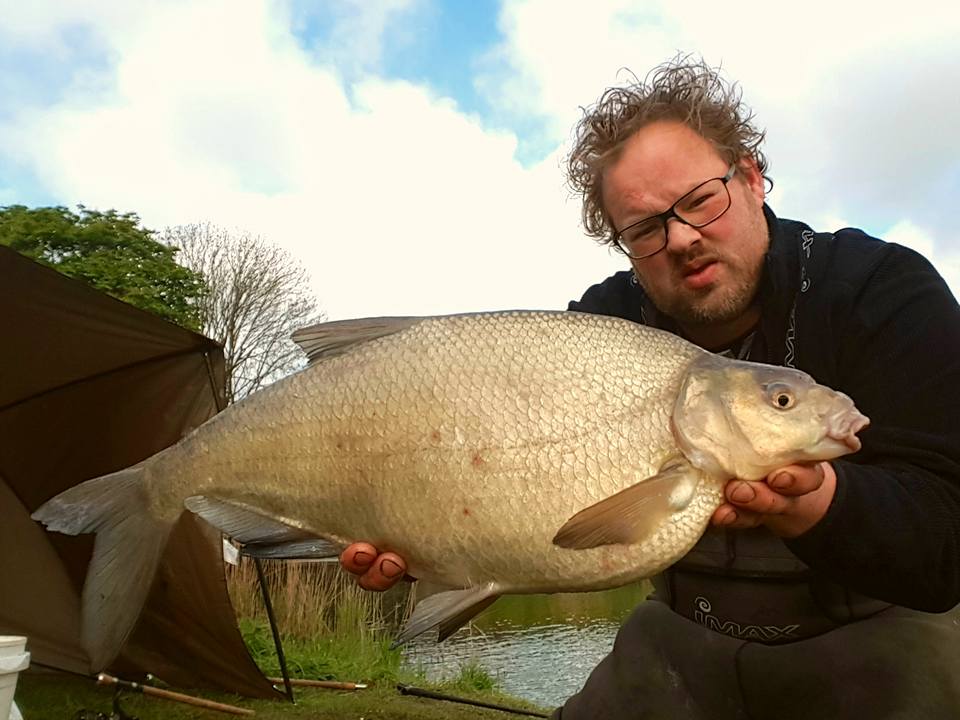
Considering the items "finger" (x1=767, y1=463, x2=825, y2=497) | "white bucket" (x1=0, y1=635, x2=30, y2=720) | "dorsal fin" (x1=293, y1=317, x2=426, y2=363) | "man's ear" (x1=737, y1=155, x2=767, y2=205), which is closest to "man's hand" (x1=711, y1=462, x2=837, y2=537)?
"finger" (x1=767, y1=463, x2=825, y2=497)

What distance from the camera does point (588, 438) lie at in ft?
5.48

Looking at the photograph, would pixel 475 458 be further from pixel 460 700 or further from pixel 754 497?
pixel 460 700

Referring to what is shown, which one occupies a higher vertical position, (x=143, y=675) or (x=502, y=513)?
(x=502, y=513)

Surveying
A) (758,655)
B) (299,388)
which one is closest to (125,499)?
(299,388)

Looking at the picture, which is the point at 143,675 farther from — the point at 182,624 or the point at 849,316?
the point at 849,316

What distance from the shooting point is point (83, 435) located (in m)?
4.10

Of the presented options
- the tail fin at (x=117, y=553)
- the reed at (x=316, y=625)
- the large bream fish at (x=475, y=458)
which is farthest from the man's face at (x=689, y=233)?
the reed at (x=316, y=625)

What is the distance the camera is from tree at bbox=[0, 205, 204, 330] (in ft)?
62.2

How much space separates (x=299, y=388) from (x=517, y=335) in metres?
0.52

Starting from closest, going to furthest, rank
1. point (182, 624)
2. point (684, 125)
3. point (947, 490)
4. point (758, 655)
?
point (947, 490) → point (758, 655) → point (684, 125) → point (182, 624)

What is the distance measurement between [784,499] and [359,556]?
91 cm

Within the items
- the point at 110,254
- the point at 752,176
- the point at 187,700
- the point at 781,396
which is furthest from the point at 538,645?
the point at 110,254

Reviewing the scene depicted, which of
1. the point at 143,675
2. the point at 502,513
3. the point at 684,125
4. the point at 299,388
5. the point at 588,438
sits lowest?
the point at 143,675

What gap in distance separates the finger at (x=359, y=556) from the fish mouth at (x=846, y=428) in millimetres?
987
